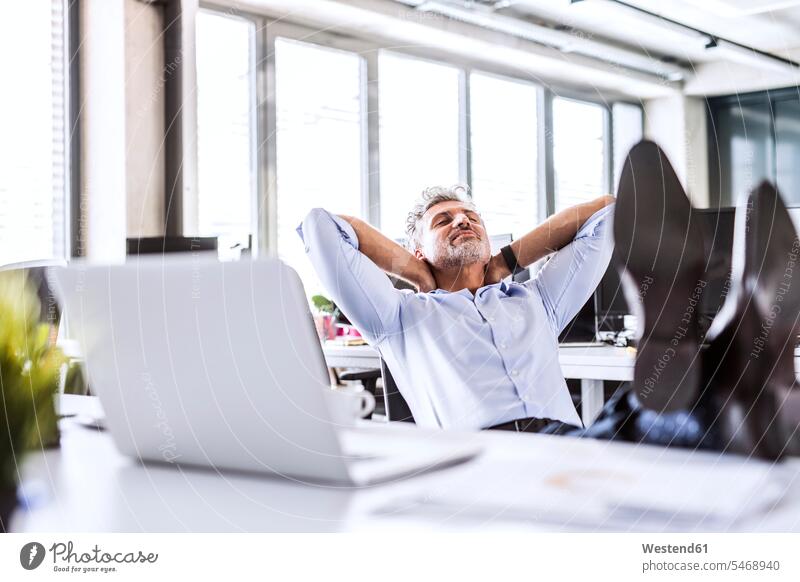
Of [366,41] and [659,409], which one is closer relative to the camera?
[659,409]

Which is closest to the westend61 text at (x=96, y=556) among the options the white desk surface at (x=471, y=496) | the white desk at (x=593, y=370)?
the white desk surface at (x=471, y=496)

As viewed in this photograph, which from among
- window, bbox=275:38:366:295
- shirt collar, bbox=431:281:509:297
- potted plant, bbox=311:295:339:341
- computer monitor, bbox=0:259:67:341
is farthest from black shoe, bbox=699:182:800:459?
potted plant, bbox=311:295:339:341

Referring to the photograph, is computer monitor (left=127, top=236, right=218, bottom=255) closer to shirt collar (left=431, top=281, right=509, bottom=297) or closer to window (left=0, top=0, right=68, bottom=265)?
window (left=0, top=0, right=68, bottom=265)

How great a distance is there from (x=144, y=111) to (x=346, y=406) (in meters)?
0.31

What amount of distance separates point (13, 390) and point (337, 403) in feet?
0.68

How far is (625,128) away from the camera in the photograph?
57cm

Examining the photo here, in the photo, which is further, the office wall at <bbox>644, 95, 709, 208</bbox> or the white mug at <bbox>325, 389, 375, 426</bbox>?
the office wall at <bbox>644, 95, 709, 208</bbox>

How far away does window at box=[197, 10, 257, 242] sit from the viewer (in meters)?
0.61

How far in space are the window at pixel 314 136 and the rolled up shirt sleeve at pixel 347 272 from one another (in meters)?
0.03

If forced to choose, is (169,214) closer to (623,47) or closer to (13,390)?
(13,390)

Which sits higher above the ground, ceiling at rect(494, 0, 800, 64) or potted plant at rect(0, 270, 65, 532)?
ceiling at rect(494, 0, 800, 64)

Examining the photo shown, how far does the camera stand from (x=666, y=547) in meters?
0.46

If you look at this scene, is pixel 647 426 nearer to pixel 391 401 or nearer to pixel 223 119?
pixel 391 401

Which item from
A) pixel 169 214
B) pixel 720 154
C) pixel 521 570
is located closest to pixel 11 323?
pixel 169 214
